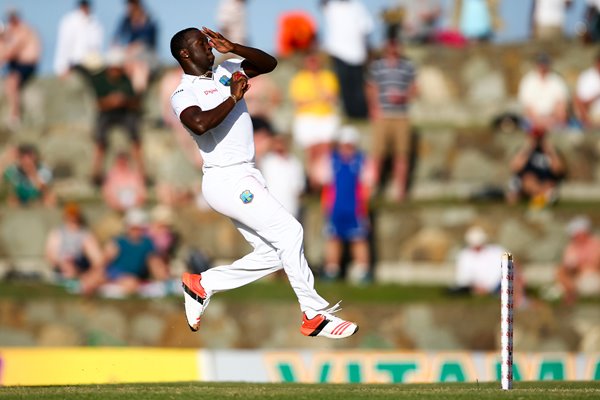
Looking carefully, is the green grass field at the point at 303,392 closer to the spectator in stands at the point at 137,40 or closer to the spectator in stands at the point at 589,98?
the spectator in stands at the point at 589,98

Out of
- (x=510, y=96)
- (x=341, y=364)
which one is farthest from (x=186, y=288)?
(x=510, y=96)

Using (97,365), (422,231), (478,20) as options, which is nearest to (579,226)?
(422,231)

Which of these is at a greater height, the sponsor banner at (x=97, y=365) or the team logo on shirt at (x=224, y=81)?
the team logo on shirt at (x=224, y=81)

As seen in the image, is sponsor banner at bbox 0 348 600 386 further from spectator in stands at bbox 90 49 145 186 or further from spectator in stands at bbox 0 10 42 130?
spectator in stands at bbox 0 10 42 130

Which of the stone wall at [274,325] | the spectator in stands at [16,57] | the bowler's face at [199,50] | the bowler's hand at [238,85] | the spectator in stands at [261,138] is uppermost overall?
the spectator in stands at [16,57]

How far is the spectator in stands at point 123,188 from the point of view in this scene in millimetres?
23453

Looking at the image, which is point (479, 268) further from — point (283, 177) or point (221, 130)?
point (221, 130)

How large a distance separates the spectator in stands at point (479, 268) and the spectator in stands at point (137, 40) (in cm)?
818

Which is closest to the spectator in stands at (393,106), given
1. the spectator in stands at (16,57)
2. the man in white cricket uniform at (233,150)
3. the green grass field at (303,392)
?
the spectator in stands at (16,57)

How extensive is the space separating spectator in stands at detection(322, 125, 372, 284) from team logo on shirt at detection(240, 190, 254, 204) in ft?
32.8

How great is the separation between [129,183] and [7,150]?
353cm

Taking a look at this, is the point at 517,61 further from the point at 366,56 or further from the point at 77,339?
the point at 77,339

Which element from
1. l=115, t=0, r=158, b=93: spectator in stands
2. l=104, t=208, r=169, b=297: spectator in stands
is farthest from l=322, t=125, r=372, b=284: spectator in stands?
l=115, t=0, r=158, b=93: spectator in stands

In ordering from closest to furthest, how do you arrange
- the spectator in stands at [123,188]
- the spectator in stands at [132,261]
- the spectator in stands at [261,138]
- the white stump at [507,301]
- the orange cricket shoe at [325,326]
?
the white stump at [507,301] → the orange cricket shoe at [325,326] → the spectator in stands at [132,261] → the spectator in stands at [261,138] → the spectator in stands at [123,188]
